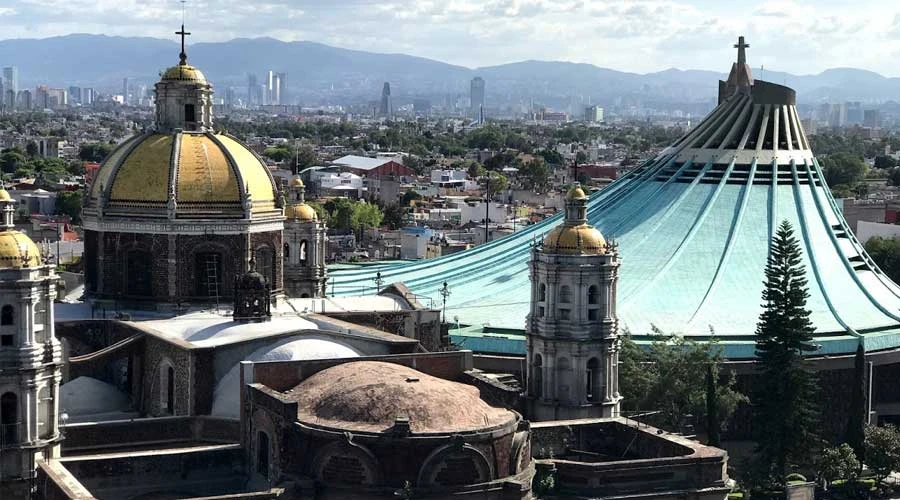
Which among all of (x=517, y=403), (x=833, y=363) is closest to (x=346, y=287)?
(x=833, y=363)

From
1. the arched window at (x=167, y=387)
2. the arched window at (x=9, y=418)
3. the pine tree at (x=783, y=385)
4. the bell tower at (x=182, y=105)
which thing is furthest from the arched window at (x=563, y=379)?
the arched window at (x=9, y=418)

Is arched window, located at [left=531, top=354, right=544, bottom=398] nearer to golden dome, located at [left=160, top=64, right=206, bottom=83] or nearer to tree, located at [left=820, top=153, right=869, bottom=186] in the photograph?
golden dome, located at [left=160, top=64, right=206, bottom=83]

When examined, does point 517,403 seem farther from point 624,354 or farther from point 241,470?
point 624,354

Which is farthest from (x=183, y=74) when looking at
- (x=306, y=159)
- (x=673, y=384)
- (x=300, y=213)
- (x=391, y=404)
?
(x=306, y=159)

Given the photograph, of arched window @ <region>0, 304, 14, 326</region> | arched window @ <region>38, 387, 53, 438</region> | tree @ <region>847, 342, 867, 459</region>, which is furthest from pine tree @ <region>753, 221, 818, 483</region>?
arched window @ <region>0, 304, 14, 326</region>

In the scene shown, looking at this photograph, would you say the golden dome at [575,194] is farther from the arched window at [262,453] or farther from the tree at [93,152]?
the tree at [93,152]

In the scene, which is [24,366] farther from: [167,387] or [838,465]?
[838,465]
